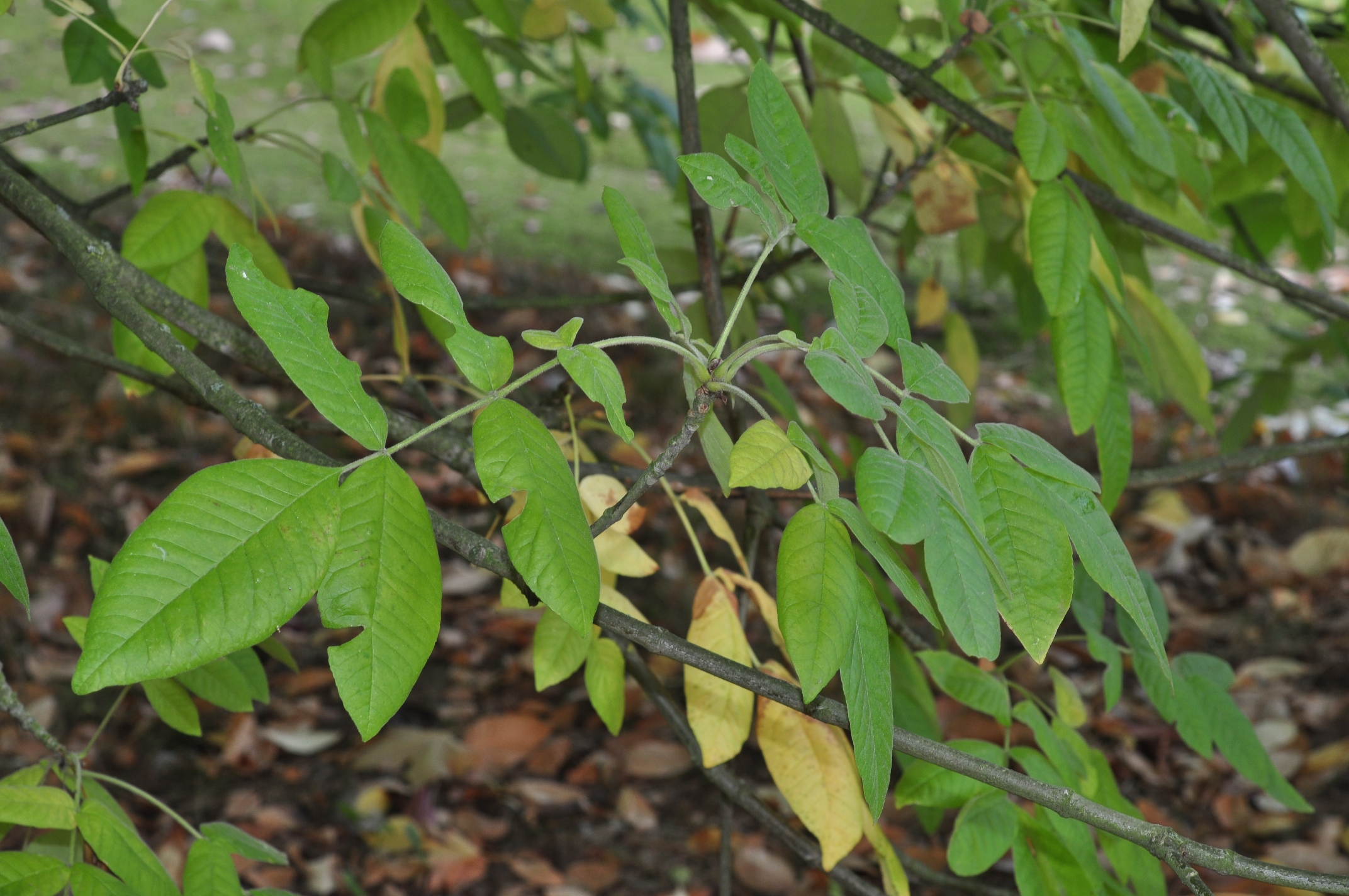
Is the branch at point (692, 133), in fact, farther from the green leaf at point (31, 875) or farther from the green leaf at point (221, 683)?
the green leaf at point (31, 875)

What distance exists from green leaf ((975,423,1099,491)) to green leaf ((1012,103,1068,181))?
349 mm

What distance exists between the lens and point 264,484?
47 centimetres

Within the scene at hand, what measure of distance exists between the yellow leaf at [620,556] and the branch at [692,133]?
12.8 inches

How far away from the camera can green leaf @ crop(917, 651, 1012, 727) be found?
82 cm

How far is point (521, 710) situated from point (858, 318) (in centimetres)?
180

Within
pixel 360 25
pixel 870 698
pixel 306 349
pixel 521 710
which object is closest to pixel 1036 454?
pixel 870 698

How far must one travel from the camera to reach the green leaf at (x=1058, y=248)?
83 cm

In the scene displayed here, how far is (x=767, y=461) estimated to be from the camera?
529mm

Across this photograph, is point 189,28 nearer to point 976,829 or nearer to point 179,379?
point 179,379

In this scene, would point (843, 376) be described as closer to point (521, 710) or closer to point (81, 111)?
point (81, 111)

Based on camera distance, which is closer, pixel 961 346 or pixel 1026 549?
pixel 1026 549

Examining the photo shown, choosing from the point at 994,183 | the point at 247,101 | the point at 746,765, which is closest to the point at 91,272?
the point at 994,183

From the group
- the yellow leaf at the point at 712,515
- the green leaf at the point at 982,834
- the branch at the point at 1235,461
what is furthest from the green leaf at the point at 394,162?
the branch at the point at 1235,461

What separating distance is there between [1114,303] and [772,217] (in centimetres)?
46
